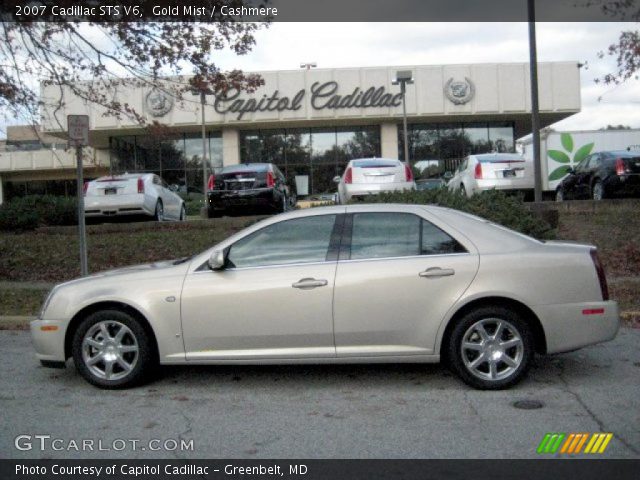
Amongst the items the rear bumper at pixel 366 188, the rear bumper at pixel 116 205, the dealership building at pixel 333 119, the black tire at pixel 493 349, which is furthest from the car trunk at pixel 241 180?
the dealership building at pixel 333 119

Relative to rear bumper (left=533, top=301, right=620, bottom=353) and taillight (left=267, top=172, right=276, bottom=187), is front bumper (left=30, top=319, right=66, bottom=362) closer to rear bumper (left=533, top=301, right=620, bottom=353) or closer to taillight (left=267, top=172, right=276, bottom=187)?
rear bumper (left=533, top=301, right=620, bottom=353)

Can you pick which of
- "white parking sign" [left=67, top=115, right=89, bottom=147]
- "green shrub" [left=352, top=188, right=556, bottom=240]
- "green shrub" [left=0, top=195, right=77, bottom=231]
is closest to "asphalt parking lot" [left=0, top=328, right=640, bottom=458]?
"green shrub" [left=352, top=188, right=556, bottom=240]

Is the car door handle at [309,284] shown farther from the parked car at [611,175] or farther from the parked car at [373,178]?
the parked car at [611,175]

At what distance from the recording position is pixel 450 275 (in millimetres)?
5652

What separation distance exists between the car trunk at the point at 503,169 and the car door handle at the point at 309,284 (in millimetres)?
12183

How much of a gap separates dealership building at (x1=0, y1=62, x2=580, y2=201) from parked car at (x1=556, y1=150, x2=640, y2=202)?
14.6 m

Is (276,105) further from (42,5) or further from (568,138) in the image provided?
(42,5)

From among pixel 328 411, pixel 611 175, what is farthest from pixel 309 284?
pixel 611 175

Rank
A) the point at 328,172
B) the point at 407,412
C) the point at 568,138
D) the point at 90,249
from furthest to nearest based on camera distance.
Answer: the point at 328,172, the point at 568,138, the point at 90,249, the point at 407,412

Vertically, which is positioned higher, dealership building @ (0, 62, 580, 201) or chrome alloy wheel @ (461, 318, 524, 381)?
dealership building @ (0, 62, 580, 201)

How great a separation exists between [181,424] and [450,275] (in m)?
2.38

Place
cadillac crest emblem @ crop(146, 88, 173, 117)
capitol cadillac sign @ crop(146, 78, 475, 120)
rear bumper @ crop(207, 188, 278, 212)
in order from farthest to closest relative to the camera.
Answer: capitol cadillac sign @ crop(146, 78, 475, 120) → cadillac crest emblem @ crop(146, 88, 173, 117) → rear bumper @ crop(207, 188, 278, 212)

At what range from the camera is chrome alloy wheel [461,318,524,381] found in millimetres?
5621

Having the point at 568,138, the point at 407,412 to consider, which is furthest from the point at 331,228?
the point at 568,138
